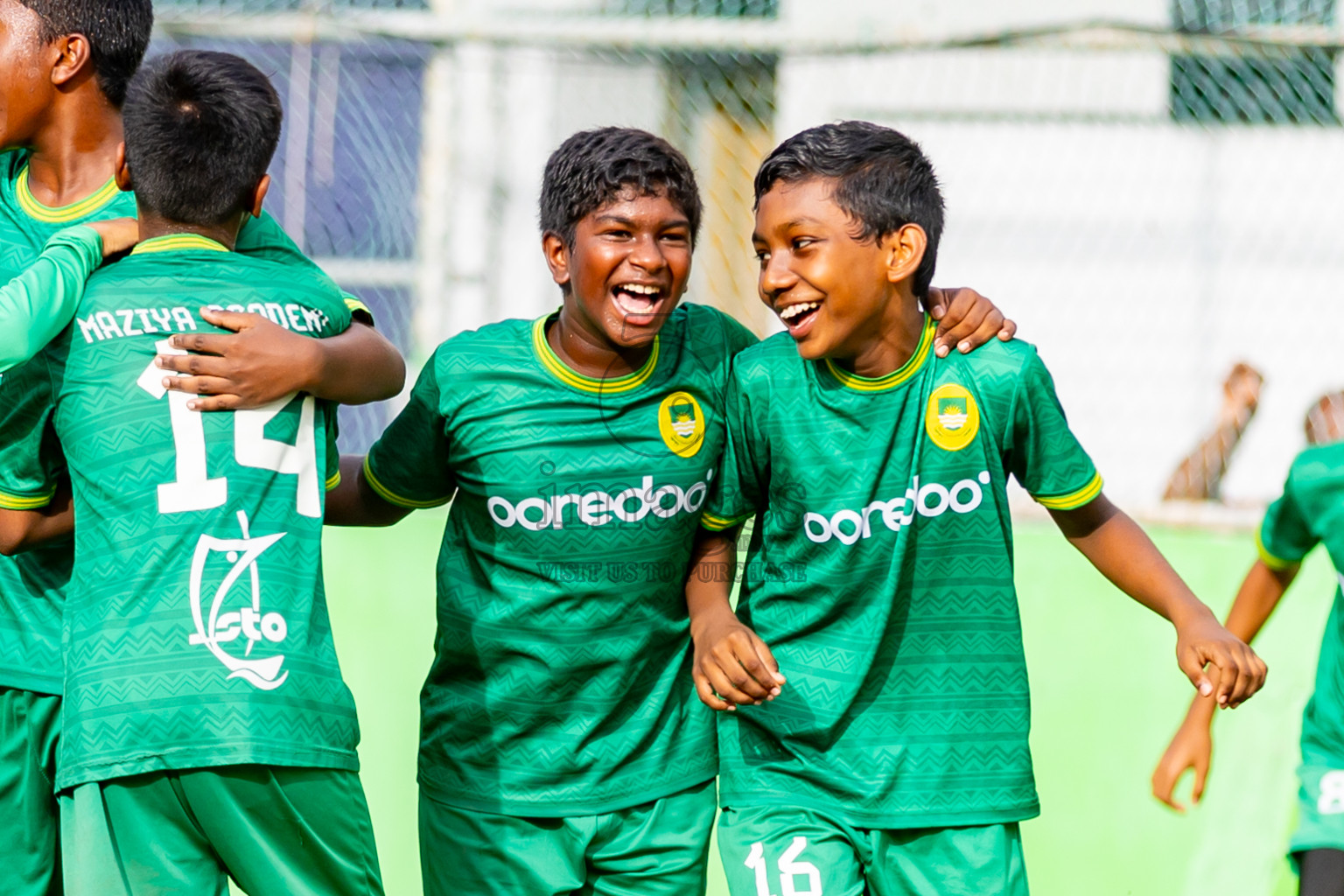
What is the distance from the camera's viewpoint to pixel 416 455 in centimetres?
273

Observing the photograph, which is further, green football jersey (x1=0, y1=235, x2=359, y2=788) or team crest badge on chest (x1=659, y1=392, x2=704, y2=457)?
team crest badge on chest (x1=659, y1=392, x2=704, y2=457)

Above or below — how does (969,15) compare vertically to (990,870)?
above

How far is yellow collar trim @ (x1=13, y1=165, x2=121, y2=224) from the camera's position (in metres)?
2.48

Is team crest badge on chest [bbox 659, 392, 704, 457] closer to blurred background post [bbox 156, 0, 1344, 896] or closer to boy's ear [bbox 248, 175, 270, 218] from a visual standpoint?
boy's ear [bbox 248, 175, 270, 218]

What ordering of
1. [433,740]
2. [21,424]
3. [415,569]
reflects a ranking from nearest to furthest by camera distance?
[21,424] < [433,740] < [415,569]

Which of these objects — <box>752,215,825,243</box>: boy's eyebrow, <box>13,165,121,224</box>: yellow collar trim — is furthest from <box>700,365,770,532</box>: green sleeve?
<box>13,165,121,224</box>: yellow collar trim

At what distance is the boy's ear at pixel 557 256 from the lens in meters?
2.74

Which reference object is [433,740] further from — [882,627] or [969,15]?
[969,15]

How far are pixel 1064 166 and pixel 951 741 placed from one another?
343 centimetres

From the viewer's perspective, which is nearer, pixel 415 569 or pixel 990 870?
pixel 990 870

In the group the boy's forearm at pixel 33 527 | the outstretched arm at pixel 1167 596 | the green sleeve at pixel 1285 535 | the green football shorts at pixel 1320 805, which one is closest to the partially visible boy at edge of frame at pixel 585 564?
the outstretched arm at pixel 1167 596

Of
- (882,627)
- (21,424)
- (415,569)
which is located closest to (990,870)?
(882,627)

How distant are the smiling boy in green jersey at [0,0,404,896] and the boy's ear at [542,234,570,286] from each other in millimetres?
432

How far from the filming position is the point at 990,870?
97.0 inches
